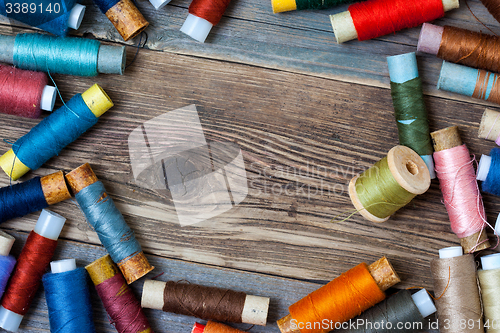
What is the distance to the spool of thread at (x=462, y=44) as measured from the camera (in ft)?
5.25

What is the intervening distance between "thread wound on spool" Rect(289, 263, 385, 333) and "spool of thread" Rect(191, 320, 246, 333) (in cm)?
30

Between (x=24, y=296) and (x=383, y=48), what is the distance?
2.04m

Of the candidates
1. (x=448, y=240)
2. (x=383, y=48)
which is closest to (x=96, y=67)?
(x=383, y=48)

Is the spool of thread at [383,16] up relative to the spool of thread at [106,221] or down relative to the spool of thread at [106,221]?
up

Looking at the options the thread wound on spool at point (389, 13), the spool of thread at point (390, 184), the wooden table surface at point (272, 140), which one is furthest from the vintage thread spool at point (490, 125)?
the thread wound on spool at point (389, 13)

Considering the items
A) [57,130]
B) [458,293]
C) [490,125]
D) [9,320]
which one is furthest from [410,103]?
[9,320]

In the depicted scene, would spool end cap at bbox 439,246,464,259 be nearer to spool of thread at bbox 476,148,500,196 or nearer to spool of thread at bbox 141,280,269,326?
spool of thread at bbox 476,148,500,196

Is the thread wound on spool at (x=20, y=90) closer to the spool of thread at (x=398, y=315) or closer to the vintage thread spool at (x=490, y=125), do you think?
the spool of thread at (x=398, y=315)

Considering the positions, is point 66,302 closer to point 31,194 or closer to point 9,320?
point 9,320

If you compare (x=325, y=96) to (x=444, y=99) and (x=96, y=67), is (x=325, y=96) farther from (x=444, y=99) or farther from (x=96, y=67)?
(x=96, y=67)

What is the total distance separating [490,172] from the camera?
1579mm

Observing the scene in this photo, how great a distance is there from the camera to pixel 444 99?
1.71m

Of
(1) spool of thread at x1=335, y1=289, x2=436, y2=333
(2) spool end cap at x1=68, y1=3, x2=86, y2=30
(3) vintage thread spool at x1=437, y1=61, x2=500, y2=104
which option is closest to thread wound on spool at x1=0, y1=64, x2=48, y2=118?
(2) spool end cap at x1=68, y1=3, x2=86, y2=30

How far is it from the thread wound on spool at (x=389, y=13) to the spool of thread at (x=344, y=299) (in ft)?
3.48
